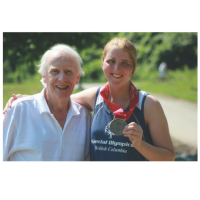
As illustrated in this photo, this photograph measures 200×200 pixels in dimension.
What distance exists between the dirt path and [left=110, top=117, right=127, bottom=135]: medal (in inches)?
194

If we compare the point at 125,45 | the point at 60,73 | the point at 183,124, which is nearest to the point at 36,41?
the point at 60,73

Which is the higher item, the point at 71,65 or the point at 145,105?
the point at 71,65

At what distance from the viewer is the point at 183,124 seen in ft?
31.8

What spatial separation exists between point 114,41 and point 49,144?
1.39 meters

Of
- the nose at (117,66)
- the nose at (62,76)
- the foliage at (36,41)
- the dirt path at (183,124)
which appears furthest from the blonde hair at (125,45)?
the dirt path at (183,124)

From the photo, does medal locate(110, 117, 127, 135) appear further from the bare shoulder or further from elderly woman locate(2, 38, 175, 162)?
the bare shoulder

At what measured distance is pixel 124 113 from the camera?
281cm

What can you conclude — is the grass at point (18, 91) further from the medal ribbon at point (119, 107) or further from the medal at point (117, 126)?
the medal at point (117, 126)

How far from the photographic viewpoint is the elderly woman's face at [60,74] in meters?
2.93

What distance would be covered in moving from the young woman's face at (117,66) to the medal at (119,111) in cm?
18

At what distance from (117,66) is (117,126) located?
0.67 metres

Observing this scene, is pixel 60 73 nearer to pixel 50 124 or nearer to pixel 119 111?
pixel 50 124
